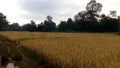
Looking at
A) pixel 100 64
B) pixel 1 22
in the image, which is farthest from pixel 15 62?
pixel 1 22

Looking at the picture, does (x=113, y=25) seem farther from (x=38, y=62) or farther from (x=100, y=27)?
(x=38, y=62)

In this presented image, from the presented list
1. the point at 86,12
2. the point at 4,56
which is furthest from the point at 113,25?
the point at 4,56

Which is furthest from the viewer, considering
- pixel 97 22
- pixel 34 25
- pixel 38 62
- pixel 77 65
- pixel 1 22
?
pixel 1 22

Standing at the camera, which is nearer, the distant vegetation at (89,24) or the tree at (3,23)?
the distant vegetation at (89,24)

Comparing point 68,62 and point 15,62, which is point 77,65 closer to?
point 68,62

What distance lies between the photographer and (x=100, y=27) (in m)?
82.1

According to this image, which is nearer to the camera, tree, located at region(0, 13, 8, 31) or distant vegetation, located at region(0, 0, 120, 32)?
distant vegetation, located at region(0, 0, 120, 32)

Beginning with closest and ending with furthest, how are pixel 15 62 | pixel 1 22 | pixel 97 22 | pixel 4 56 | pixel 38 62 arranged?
pixel 38 62, pixel 15 62, pixel 4 56, pixel 97 22, pixel 1 22

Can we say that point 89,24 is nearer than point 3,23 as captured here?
Yes

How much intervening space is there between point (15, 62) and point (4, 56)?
172 centimetres

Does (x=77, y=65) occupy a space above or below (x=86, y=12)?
below

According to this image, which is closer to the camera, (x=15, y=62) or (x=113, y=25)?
(x=15, y=62)

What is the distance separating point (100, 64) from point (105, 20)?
237 ft

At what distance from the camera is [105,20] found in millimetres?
81562
